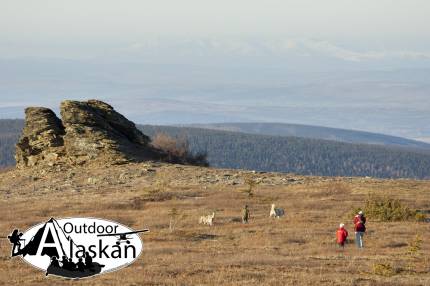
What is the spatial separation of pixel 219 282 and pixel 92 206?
24.5 m


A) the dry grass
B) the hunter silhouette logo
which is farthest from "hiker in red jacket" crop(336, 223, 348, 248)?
the hunter silhouette logo

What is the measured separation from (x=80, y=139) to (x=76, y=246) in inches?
1814

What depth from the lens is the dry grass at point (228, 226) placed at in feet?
85.7

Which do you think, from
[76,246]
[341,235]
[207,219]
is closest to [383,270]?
[341,235]

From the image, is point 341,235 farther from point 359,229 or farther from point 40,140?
point 40,140

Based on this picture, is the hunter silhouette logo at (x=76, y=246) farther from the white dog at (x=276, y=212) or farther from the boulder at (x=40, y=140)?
the boulder at (x=40, y=140)

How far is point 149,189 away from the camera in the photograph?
181 feet

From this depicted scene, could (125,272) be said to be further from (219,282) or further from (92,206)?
(92,206)

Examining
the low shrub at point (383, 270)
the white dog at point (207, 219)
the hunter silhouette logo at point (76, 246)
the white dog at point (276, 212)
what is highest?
the hunter silhouette logo at point (76, 246)

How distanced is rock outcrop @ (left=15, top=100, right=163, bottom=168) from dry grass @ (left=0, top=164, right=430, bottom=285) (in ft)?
10.2

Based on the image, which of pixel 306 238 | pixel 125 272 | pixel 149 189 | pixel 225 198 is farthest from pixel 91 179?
pixel 125 272

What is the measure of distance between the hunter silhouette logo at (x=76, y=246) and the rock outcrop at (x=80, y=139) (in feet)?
134

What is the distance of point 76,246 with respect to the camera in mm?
23078

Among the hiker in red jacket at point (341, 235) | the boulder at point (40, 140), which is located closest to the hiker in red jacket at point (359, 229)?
the hiker in red jacket at point (341, 235)
